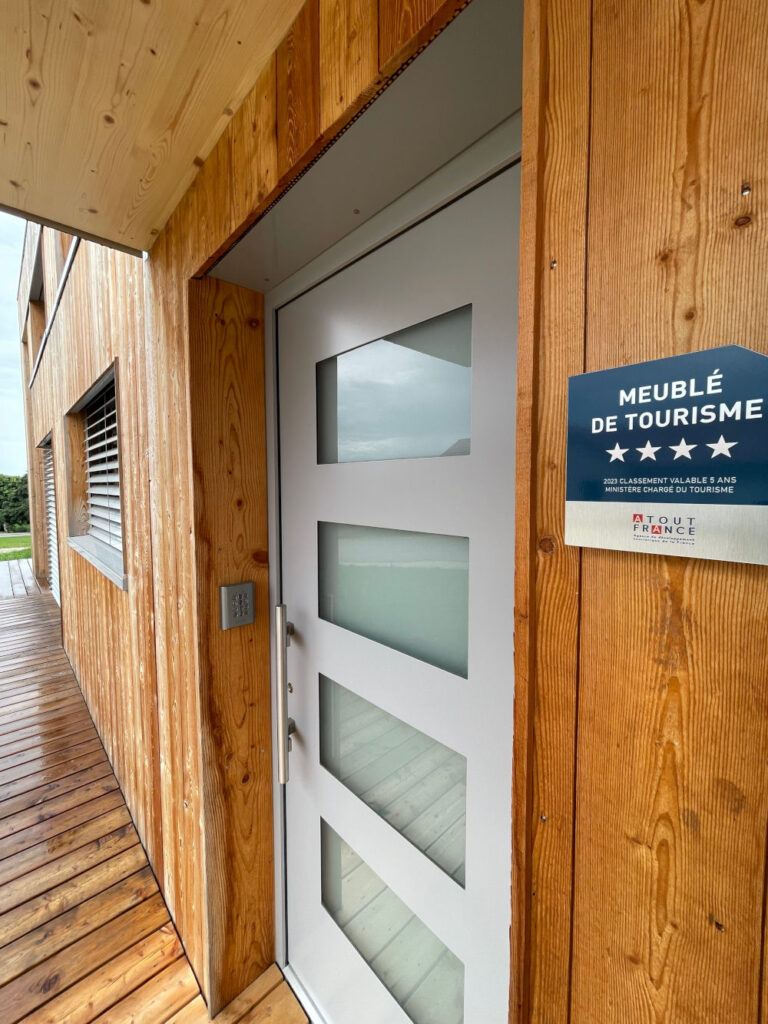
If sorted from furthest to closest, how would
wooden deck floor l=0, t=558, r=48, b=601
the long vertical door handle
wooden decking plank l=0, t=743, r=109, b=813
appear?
wooden deck floor l=0, t=558, r=48, b=601, wooden decking plank l=0, t=743, r=109, b=813, the long vertical door handle

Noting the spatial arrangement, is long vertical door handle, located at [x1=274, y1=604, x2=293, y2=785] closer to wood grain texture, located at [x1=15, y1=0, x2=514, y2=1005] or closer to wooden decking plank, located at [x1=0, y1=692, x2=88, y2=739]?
wood grain texture, located at [x1=15, y1=0, x2=514, y2=1005]

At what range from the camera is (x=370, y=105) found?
26.8 inches

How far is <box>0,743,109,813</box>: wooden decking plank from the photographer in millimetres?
2352

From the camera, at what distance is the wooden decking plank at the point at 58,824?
79.2 inches

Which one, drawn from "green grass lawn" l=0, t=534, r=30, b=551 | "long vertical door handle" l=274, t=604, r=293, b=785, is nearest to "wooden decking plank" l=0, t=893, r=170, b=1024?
"long vertical door handle" l=274, t=604, r=293, b=785

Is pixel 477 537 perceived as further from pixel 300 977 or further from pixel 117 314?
pixel 117 314

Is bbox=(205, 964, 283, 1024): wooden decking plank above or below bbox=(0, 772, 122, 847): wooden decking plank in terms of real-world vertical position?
below

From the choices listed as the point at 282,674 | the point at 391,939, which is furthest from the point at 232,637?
the point at 391,939

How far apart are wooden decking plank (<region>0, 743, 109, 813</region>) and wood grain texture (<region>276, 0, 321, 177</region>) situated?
10.4ft

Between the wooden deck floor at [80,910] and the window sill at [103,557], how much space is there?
3.84ft

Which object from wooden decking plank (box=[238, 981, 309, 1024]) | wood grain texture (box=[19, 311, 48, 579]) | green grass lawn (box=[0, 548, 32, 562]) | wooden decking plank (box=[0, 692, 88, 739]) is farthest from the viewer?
green grass lawn (box=[0, 548, 32, 562])

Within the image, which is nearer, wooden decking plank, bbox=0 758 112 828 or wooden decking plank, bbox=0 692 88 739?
wooden decking plank, bbox=0 758 112 828

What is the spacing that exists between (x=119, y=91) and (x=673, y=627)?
1.45 meters

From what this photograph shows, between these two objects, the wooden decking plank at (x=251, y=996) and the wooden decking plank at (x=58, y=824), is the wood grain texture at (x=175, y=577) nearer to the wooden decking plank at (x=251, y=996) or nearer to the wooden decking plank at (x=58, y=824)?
the wooden decking plank at (x=251, y=996)
